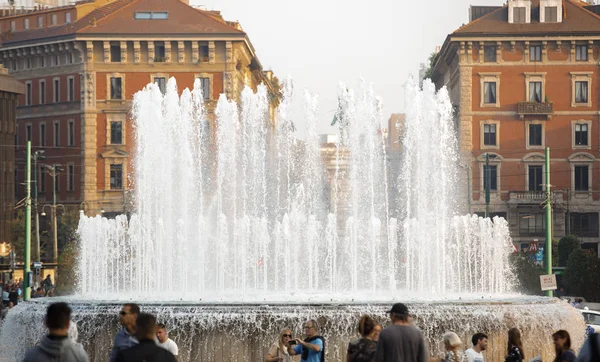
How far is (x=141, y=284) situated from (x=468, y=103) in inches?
1639

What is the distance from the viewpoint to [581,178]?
78.7 metres

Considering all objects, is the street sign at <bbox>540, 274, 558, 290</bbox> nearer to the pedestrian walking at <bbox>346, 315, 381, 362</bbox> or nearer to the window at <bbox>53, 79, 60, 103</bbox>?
the pedestrian walking at <bbox>346, 315, 381, 362</bbox>

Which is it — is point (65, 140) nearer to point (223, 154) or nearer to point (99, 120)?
point (99, 120)

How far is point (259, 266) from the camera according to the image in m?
50.9

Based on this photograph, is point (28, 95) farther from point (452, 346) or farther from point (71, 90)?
point (452, 346)

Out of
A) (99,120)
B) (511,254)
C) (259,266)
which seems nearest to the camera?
(259,266)

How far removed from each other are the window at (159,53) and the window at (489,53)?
61.0 ft

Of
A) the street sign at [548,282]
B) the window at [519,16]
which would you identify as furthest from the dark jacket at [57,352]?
the window at [519,16]

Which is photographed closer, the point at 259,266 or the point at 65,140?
the point at 259,266

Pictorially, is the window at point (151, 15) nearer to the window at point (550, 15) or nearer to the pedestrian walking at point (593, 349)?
the window at point (550, 15)

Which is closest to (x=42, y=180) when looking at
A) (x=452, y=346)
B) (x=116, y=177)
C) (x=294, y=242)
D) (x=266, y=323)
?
(x=116, y=177)

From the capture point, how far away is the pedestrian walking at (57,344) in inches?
415

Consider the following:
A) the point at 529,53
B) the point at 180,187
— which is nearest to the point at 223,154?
the point at 180,187

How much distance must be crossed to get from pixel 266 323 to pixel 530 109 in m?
58.8
